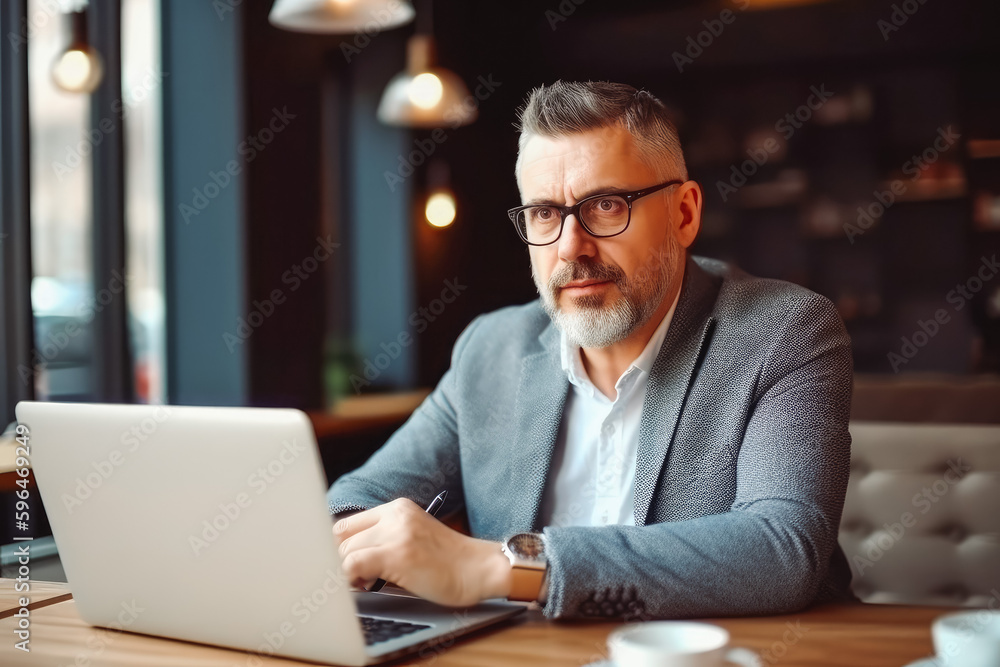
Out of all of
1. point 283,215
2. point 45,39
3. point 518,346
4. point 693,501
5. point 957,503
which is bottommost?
point 957,503

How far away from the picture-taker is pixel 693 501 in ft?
4.76

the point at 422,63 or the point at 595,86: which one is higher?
the point at 422,63

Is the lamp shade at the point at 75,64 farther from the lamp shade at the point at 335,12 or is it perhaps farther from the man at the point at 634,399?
the man at the point at 634,399

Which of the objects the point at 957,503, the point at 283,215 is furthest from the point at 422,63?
the point at 957,503

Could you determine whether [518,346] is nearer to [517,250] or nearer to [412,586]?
[412,586]

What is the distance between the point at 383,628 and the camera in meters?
1.02

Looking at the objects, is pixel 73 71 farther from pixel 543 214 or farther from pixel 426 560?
pixel 426 560

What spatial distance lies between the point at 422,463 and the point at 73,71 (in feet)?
6.87

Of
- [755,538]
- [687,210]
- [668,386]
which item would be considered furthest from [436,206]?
[755,538]

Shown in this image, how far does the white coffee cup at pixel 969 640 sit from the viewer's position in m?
0.75

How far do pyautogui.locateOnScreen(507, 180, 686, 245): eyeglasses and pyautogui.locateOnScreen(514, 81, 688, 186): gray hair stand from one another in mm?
61

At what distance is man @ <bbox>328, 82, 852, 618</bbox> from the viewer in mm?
1212

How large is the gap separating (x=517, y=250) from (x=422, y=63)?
7.81 ft

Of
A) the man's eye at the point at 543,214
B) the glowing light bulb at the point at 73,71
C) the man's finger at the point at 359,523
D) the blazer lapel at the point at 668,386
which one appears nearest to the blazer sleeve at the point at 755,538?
the blazer lapel at the point at 668,386
